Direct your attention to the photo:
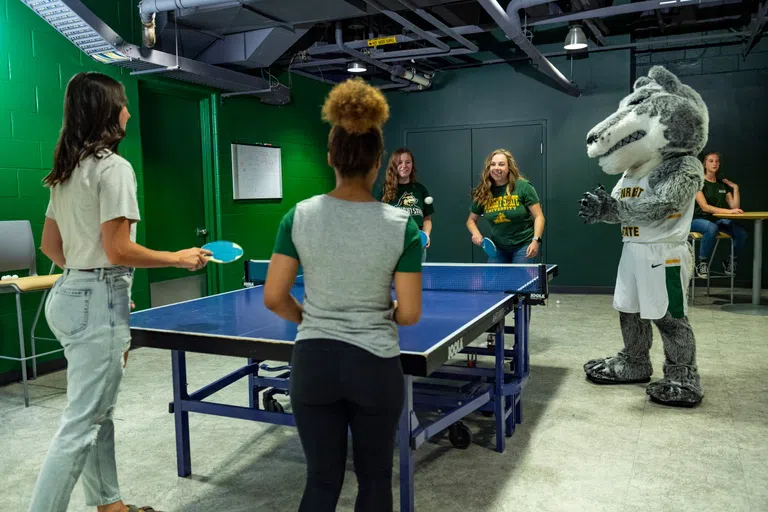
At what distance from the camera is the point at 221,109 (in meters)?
6.80

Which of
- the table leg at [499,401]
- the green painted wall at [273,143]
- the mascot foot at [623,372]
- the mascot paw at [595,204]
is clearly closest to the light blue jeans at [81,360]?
the table leg at [499,401]

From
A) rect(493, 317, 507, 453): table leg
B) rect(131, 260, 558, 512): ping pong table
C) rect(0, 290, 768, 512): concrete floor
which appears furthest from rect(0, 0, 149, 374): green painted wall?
rect(493, 317, 507, 453): table leg

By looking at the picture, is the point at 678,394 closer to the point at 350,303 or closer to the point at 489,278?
the point at 489,278

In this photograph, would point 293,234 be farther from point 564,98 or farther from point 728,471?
point 564,98

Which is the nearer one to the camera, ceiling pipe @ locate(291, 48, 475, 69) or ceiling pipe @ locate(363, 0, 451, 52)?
ceiling pipe @ locate(363, 0, 451, 52)

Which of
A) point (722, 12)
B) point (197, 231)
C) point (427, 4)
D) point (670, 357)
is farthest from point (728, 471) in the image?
point (722, 12)

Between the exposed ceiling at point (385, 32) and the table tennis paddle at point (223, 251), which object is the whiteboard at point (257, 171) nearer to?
the exposed ceiling at point (385, 32)

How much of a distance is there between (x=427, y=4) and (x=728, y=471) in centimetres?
382

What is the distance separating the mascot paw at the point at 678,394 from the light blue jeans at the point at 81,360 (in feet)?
9.99

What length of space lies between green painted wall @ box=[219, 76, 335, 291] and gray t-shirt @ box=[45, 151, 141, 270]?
484 centimetres

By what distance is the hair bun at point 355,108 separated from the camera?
5.41ft

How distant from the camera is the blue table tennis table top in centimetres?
235

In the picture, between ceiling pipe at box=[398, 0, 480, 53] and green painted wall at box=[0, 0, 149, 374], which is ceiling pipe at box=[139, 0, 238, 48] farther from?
ceiling pipe at box=[398, 0, 480, 53]

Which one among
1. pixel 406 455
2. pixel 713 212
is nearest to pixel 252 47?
pixel 406 455
